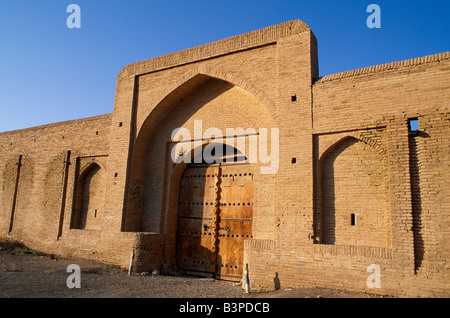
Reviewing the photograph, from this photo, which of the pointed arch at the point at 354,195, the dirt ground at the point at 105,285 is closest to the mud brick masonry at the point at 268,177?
the pointed arch at the point at 354,195

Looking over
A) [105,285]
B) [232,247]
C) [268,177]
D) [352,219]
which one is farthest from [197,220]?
[352,219]

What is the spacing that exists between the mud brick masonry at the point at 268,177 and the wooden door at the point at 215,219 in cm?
3

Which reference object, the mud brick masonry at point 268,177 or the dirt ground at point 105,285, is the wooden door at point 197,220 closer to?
the mud brick masonry at point 268,177

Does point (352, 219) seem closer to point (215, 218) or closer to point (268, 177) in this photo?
point (268, 177)

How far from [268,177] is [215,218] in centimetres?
182

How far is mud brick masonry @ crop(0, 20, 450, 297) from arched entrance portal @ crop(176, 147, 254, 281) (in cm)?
→ 3

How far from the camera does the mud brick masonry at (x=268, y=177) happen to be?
5438 millimetres

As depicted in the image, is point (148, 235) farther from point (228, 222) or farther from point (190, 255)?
point (228, 222)

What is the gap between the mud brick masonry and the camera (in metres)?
5.44

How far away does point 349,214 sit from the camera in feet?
19.7

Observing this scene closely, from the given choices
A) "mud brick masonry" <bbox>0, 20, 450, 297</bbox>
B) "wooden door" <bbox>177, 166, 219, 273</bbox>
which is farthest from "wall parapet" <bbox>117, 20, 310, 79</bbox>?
"wooden door" <bbox>177, 166, 219, 273</bbox>

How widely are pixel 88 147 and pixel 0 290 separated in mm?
5040
